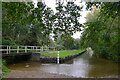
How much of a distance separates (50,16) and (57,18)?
7.1 inches

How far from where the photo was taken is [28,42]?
763 inches

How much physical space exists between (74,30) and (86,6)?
1.57 m

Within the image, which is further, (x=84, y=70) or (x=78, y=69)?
(x=78, y=69)

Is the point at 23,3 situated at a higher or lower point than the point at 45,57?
higher

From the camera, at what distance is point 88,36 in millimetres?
4406

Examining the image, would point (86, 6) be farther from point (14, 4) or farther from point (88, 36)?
point (14, 4)

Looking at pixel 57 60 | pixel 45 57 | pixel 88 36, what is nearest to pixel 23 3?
pixel 88 36

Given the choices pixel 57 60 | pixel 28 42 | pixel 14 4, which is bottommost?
pixel 57 60

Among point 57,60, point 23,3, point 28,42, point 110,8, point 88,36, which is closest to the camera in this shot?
point 23,3

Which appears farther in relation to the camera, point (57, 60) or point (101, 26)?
point (57, 60)

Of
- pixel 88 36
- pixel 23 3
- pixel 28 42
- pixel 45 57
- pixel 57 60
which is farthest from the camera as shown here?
pixel 28 42

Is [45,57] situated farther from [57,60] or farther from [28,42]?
[28,42]

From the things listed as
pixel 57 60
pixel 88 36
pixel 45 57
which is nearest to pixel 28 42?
pixel 45 57

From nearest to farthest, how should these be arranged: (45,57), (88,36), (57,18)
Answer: (57,18)
(88,36)
(45,57)
